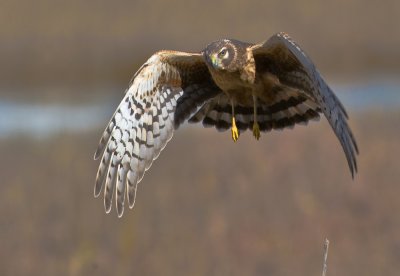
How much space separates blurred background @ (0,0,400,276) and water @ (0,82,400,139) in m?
0.02

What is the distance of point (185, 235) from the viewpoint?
13.0 meters

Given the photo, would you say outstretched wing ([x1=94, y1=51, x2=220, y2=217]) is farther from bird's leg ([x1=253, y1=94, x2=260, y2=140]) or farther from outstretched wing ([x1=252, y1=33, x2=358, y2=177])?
outstretched wing ([x1=252, y1=33, x2=358, y2=177])

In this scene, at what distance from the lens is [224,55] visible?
10.1 metres

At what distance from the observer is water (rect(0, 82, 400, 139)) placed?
15.4m

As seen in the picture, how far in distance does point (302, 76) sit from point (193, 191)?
360 cm

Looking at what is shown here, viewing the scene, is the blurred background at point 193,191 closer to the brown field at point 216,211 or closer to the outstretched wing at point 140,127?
the brown field at point 216,211

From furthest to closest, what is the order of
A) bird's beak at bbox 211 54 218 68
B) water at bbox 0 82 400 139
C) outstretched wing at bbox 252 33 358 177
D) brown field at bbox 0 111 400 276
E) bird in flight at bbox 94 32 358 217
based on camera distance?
water at bbox 0 82 400 139
brown field at bbox 0 111 400 276
bird in flight at bbox 94 32 358 217
bird's beak at bbox 211 54 218 68
outstretched wing at bbox 252 33 358 177

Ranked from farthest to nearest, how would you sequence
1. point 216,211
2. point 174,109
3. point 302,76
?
1. point 216,211
2. point 174,109
3. point 302,76

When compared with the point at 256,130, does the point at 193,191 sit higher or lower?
lower

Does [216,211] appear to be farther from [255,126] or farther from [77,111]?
[77,111]

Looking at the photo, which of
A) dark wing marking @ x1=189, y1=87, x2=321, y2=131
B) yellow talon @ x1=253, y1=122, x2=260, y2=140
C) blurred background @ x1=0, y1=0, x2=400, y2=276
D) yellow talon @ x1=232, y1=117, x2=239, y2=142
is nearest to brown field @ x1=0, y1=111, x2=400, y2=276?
blurred background @ x1=0, y1=0, x2=400, y2=276

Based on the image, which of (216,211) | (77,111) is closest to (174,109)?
(216,211)

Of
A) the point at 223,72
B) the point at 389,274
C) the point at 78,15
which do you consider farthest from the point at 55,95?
the point at 223,72

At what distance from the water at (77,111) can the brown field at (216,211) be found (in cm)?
67
